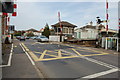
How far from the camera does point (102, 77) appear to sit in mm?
4480

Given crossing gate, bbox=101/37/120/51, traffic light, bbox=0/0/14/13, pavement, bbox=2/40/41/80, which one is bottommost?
pavement, bbox=2/40/41/80

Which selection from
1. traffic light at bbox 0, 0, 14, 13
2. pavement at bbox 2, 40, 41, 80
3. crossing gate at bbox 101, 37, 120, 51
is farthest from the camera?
crossing gate at bbox 101, 37, 120, 51

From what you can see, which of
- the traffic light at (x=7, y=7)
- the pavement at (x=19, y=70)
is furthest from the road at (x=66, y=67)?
the traffic light at (x=7, y=7)

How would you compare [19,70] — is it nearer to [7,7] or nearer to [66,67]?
[66,67]

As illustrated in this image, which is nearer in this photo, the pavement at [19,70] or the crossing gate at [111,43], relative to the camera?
the pavement at [19,70]

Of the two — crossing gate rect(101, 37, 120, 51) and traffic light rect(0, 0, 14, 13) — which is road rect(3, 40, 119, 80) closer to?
traffic light rect(0, 0, 14, 13)

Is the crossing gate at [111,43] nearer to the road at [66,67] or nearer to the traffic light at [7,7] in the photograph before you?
the road at [66,67]

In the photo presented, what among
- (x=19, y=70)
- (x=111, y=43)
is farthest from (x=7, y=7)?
(x=111, y=43)

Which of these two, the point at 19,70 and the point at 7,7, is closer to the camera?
the point at 7,7

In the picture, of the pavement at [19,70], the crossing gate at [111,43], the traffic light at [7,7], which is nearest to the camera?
the pavement at [19,70]

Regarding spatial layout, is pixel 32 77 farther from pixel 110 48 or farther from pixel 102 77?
pixel 110 48

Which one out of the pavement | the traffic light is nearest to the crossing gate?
the pavement

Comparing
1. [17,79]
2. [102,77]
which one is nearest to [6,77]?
[17,79]

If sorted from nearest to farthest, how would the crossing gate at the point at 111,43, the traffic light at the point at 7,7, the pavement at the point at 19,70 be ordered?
the pavement at the point at 19,70
the traffic light at the point at 7,7
the crossing gate at the point at 111,43
